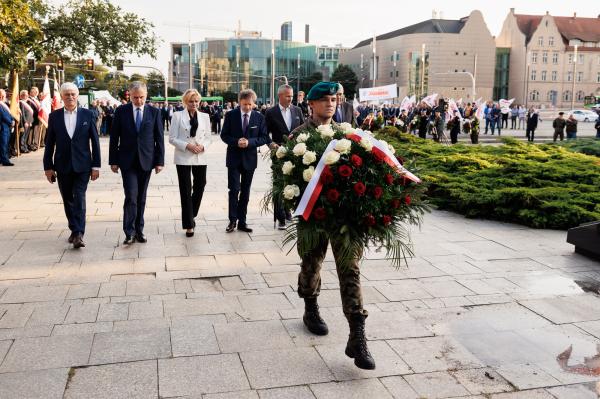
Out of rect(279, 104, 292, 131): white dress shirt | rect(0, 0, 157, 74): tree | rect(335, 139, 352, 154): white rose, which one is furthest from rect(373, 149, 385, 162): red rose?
rect(0, 0, 157, 74): tree

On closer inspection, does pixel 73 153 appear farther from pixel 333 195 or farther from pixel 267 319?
pixel 333 195

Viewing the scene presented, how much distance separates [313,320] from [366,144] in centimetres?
149

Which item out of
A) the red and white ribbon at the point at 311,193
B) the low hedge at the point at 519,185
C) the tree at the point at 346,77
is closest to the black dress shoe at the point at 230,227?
the low hedge at the point at 519,185

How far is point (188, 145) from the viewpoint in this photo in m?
8.10

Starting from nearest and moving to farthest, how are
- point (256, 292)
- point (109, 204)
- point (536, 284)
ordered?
point (256, 292) < point (536, 284) < point (109, 204)

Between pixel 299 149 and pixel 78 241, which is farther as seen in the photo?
pixel 78 241

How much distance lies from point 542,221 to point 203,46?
12491 centimetres

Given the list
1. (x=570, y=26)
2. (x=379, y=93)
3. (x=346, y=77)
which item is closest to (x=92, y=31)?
(x=379, y=93)

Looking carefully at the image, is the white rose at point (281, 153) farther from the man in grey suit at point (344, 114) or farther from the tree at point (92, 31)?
the tree at point (92, 31)

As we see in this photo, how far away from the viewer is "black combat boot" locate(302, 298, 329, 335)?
183 inches

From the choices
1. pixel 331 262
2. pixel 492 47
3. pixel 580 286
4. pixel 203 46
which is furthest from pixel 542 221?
pixel 203 46

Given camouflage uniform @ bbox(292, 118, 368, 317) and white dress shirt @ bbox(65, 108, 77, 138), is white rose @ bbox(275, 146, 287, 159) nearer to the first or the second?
camouflage uniform @ bbox(292, 118, 368, 317)

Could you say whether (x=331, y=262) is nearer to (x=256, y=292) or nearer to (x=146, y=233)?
(x=256, y=292)

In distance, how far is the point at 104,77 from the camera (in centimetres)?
11812
